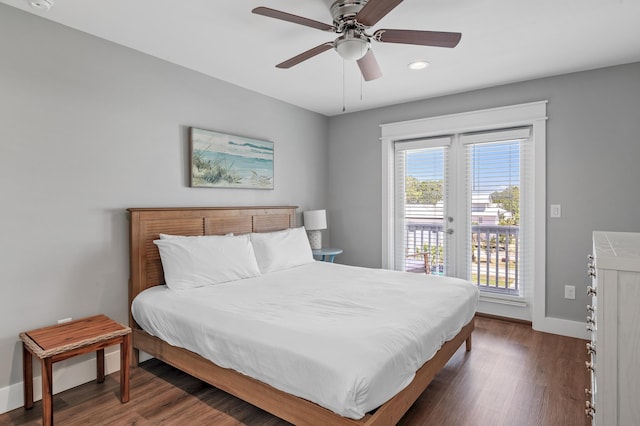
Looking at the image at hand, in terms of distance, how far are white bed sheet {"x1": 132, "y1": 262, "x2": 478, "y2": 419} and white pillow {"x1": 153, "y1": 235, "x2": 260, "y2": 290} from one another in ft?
0.30

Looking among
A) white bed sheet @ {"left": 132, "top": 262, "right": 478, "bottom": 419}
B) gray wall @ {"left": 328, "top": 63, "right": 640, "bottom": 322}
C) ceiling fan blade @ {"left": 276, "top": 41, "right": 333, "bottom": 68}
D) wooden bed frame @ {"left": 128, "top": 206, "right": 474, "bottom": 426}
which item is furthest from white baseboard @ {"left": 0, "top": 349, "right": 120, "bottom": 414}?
gray wall @ {"left": 328, "top": 63, "right": 640, "bottom": 322}

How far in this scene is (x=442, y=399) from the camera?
2.27 m

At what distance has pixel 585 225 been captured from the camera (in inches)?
130

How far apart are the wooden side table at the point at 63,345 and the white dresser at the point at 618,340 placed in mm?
2462

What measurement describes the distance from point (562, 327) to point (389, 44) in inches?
124

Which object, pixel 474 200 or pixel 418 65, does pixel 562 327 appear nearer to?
pixel 474 200

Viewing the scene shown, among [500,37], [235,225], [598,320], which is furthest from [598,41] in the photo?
[235,225]

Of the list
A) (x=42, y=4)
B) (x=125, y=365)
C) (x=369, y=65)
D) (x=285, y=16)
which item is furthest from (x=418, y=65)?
(x=125, y=365)

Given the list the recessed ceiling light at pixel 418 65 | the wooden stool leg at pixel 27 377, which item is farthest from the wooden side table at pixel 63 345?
the recessed ceiling light at pixel 418 65

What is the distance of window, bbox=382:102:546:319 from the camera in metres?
3.63

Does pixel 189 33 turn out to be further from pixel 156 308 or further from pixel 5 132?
pixel 156 308

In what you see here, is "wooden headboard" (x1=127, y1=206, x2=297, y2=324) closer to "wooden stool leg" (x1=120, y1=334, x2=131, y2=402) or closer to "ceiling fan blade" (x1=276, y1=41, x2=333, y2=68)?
"wooden stool leg" (x1=120, y1=334, x2=131, y2=402)

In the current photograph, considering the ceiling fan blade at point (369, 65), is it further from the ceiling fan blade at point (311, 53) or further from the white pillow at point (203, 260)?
the white pillow at point (203, 260)

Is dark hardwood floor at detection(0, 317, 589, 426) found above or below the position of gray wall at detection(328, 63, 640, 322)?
below
